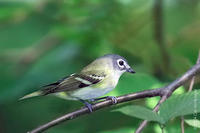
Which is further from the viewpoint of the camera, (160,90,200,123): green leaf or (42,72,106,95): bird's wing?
(42,72,106,95): bird's wing

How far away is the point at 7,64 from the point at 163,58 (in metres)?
2.19

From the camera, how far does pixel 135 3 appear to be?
409cm

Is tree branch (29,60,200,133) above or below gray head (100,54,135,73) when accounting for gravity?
below

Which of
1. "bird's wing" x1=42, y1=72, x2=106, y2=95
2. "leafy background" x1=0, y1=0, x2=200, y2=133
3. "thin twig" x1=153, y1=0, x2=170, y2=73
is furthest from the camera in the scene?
"leafy background" x1=0, y1=0, x2=200, y2=133

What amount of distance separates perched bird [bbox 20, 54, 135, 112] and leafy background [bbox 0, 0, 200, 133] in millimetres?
568

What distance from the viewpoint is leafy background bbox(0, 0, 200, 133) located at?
3.68 meters

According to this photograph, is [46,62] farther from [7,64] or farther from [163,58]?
[163,58]

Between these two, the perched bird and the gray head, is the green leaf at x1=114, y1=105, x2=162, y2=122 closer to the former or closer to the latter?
the perched bird

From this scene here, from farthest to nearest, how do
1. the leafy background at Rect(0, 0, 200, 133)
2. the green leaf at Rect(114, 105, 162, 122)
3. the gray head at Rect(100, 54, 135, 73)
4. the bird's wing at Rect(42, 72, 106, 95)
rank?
the leafy background at Rect(0, 0, 200, 133) < the gray head at Rect(100, 54, 135, 73) < the bird's wing at Rect(42, 72, 106, 95) < the green leaf at Rect(114, 105, 162, 122)

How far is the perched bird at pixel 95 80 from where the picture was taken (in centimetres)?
274

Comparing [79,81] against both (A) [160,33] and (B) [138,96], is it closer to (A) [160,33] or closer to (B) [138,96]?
(B) [138,96]

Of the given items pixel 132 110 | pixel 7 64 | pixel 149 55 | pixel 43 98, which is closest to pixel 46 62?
pixel 43 98

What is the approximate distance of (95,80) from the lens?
291 centimetres

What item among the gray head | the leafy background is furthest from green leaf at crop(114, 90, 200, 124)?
the leafy background
